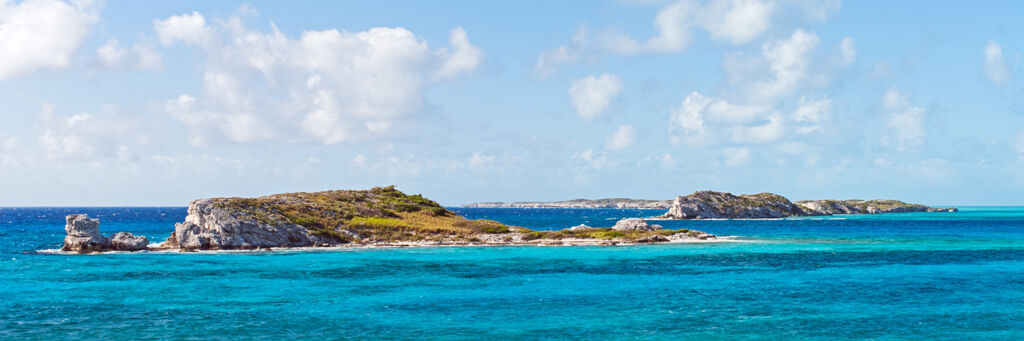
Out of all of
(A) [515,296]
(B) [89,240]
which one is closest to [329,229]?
(B) [89,240]

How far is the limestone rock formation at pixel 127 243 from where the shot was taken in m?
89.1

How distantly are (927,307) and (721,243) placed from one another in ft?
190

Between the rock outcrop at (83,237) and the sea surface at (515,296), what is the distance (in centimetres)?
613

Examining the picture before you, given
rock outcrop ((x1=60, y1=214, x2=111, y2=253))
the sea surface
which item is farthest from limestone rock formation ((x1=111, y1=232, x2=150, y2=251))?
the sea surface

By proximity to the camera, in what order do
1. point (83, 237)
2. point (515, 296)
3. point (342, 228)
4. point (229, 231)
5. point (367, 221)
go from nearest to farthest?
point (515, 296) < point (83, 237) < point (229, 231) < point (342, 228) < point (367, 221)

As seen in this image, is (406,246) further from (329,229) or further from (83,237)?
(83,237)

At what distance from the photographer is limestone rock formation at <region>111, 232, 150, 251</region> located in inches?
3509

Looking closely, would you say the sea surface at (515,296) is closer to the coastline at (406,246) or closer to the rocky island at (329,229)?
the coastline at (406,246)

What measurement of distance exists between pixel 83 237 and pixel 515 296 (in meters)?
64.7

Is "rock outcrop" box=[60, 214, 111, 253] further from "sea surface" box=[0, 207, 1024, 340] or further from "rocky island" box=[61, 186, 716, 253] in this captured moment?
"sea surface" box=[0, 207, 1024, 340]

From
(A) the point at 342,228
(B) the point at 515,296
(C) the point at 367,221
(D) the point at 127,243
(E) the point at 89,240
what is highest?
(C) the point at 367,221

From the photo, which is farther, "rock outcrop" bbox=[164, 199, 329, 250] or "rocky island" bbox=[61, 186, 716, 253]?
"rock outcrop" bbox=[164, 199, 329, 250]

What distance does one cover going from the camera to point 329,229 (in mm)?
103812

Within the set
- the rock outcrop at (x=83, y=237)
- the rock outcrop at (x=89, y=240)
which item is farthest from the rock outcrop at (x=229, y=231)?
the rock outcrop at (x=83, y=237)
